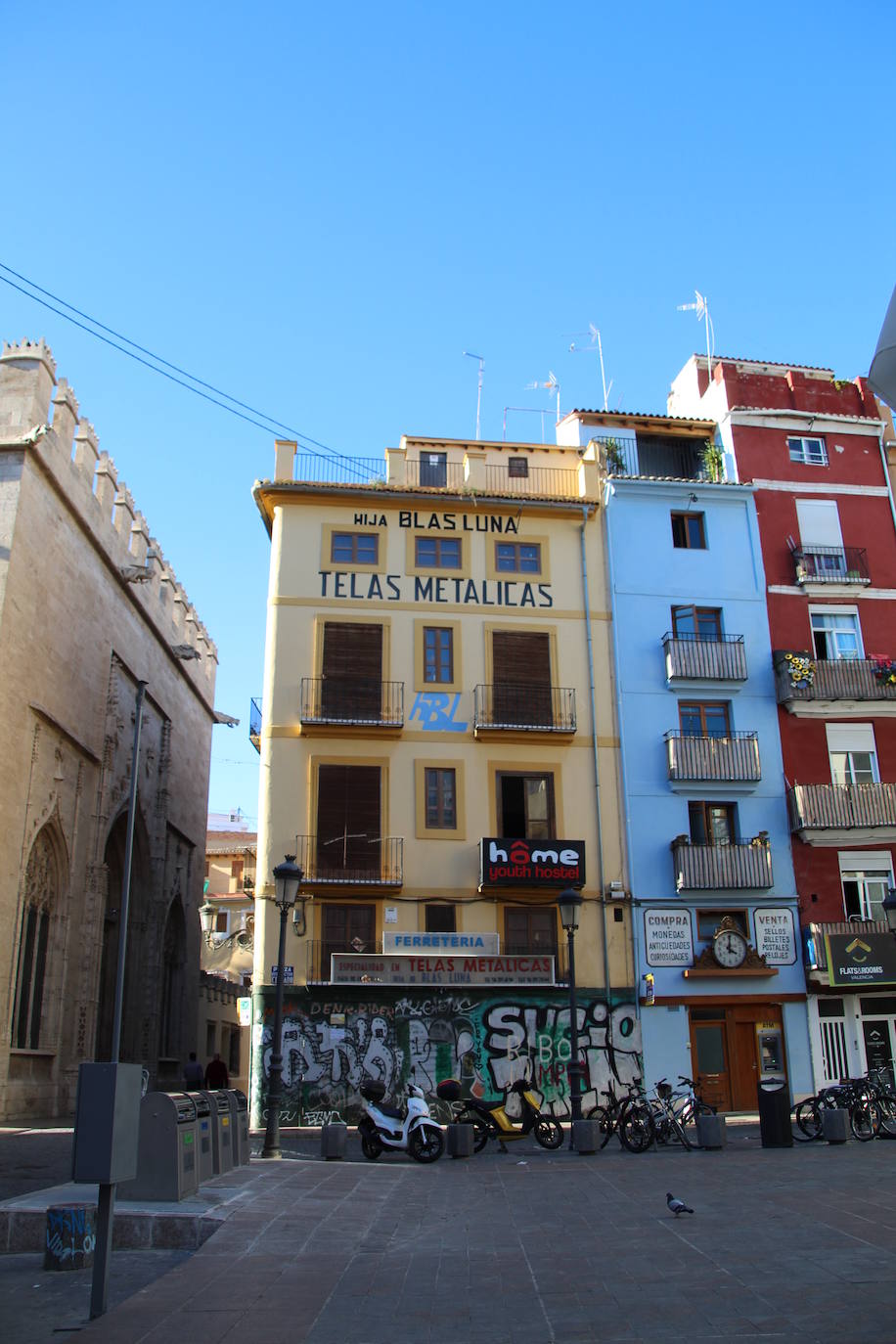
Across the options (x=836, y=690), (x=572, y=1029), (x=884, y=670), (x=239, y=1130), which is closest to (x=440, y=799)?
(x=572, y=1029)

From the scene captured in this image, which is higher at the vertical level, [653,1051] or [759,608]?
[759,608]

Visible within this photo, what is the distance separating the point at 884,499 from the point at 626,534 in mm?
7318

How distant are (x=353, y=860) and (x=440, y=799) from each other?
252 cm

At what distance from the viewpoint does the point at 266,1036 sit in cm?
2542

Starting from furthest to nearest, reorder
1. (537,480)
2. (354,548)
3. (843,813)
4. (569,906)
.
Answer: (537,480) → (354,548) → (843,813) → (569,906)

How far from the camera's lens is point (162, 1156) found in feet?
39.0

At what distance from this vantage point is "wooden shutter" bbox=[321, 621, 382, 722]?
27766 millimetres

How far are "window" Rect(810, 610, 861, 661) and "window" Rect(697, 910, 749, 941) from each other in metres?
7.11

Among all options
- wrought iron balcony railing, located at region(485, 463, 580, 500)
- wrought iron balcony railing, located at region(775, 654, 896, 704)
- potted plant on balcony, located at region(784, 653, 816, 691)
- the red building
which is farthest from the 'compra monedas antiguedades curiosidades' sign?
wrought iron balcony railing, located at region(485, 463, 580, 500)

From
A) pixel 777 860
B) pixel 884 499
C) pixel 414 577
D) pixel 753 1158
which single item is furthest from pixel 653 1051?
pixel 884 499

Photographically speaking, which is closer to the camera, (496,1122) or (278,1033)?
(278,1033)

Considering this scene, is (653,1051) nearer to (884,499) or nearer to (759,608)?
(759,608)

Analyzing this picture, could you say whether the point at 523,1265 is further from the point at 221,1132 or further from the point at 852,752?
the point at 852,752

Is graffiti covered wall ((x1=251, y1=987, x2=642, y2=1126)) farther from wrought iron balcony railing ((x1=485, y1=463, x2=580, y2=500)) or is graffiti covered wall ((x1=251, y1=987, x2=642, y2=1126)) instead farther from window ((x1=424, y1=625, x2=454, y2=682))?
wrought iron balcony railing ((x1=485, y1=463, x2=580, y2=500))
